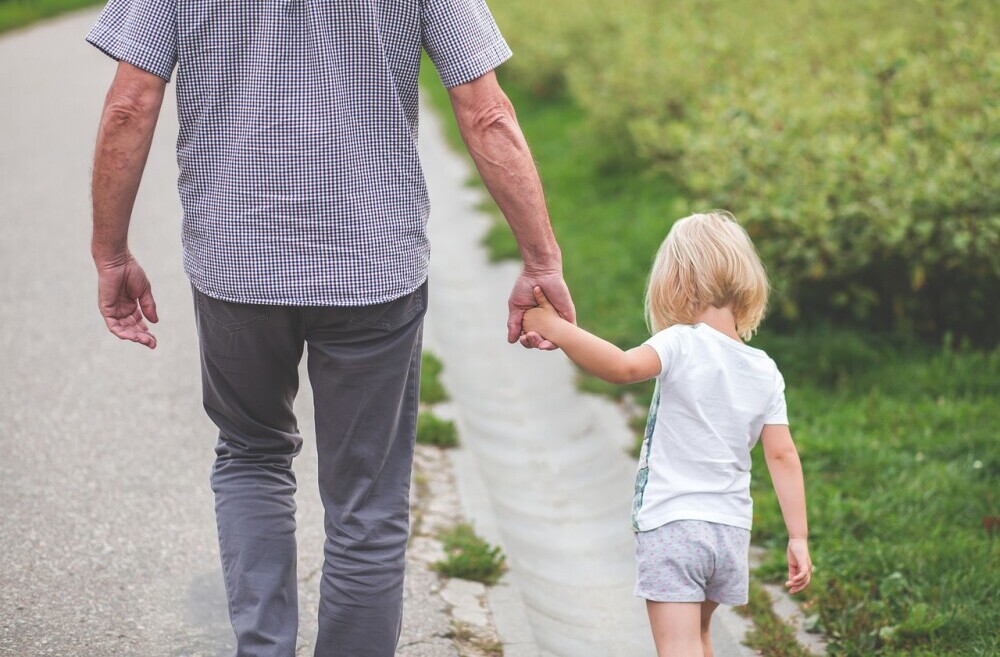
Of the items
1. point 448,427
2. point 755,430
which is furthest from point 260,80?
point 448,427

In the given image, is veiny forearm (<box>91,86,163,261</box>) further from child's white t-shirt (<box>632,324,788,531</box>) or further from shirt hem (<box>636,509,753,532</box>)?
shirt hem (<box>636,509,753,532</box>)

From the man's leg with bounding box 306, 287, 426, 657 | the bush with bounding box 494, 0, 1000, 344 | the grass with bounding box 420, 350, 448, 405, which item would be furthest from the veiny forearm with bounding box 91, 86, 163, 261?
the bush with bounding box 494, 0, 1000, 344

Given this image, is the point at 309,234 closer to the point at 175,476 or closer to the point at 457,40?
the point at 457,40

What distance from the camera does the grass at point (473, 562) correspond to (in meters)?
3.64

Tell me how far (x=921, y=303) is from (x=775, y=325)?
726 millimetres

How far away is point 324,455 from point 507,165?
78cm

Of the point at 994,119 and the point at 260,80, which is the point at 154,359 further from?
the point at 994,119

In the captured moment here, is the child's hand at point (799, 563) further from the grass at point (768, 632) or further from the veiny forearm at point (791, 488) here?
the grass at point (768, 632)

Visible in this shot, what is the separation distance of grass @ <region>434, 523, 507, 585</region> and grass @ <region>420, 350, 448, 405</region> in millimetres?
1342

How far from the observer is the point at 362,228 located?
93.7 inches

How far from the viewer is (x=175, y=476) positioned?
421 centimetres

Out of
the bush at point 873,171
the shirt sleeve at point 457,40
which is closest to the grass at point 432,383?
the bush at point 873,171

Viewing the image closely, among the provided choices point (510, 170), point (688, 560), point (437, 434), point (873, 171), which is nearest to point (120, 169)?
point (510, 170)

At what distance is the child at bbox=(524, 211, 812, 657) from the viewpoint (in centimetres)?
251
